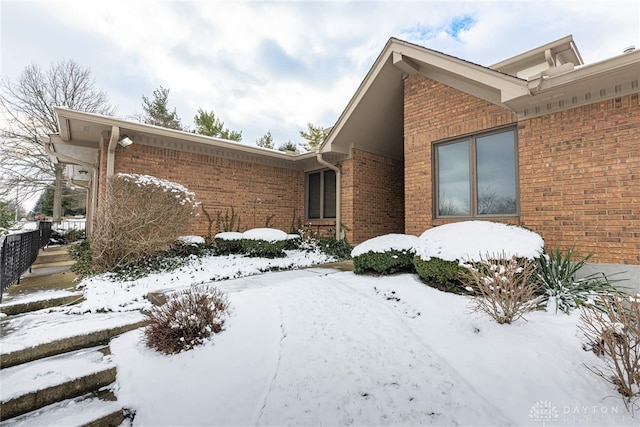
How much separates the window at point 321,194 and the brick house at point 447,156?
39 millimetres

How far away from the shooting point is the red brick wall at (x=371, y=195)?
8.80 m

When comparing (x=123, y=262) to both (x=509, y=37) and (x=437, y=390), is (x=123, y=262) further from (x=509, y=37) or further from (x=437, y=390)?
(x=509, y=37)

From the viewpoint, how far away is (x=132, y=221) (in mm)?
5934

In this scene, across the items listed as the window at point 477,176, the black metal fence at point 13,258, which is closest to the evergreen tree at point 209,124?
the black metal fence at point 13,258

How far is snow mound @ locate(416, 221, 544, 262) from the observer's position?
4.07m

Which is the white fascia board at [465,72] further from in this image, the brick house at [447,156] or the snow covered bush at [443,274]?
the snow covered bush at [443,274]

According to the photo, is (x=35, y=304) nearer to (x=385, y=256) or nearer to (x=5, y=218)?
(x=5, y=218)

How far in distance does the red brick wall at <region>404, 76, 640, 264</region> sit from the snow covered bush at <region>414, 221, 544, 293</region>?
791 millimetres

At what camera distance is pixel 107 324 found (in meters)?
3.53

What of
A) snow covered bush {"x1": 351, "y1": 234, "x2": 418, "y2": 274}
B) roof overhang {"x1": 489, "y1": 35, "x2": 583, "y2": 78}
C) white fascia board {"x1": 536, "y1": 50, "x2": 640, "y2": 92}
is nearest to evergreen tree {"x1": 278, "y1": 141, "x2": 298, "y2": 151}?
roof overhang {"x1": 489, "y1": 35, "x2": 583, "y2": 78}

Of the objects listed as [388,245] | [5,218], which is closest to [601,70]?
[388,245]

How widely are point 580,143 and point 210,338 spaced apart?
6.13 m

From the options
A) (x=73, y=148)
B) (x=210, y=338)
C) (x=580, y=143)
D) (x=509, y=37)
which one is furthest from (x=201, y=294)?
(x=509, y=37)

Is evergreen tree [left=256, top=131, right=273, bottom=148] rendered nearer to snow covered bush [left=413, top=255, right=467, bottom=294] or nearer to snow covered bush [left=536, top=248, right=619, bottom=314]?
snow covered bush [left=413, top=255, right=467, bottom=294]
